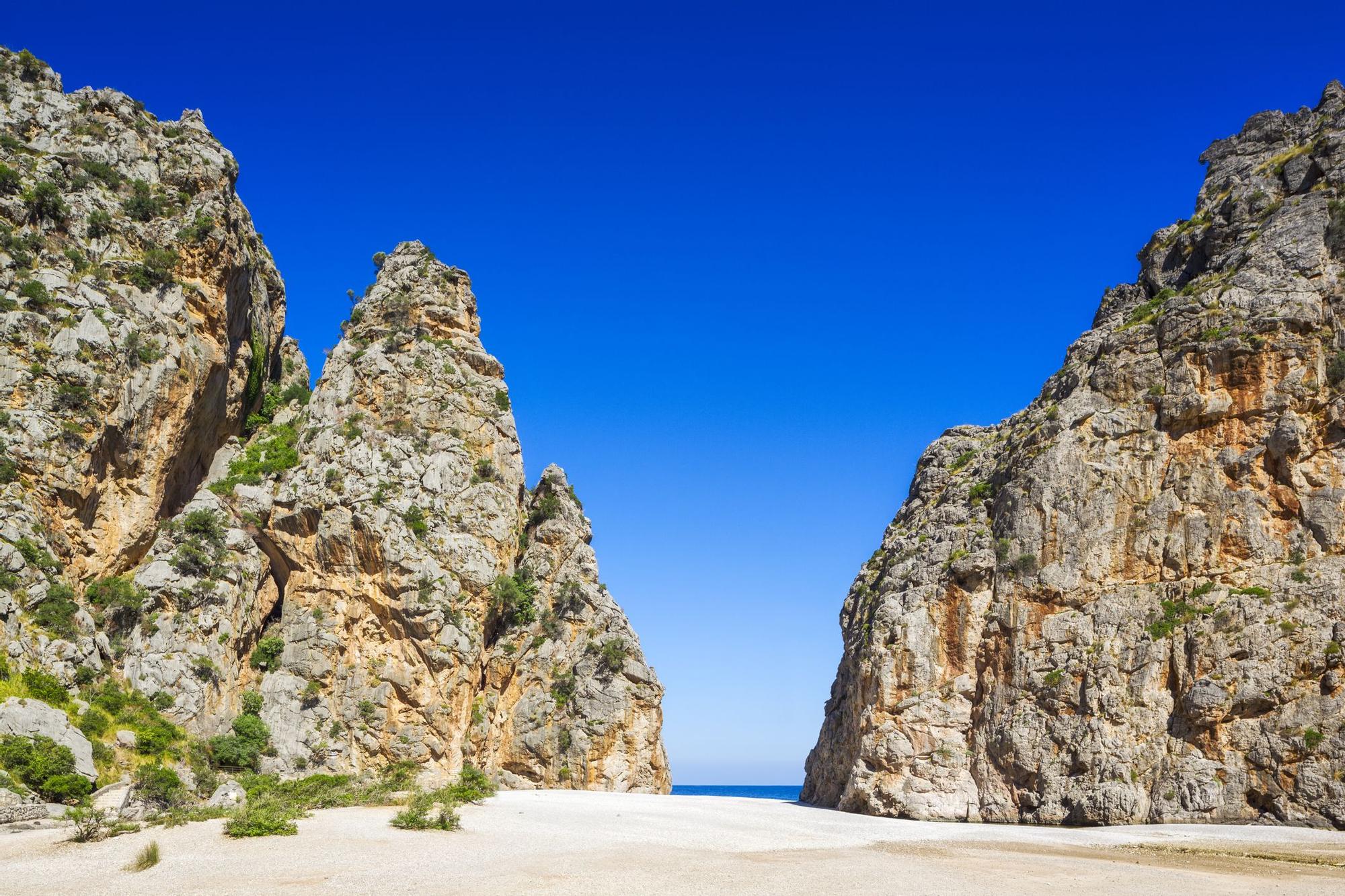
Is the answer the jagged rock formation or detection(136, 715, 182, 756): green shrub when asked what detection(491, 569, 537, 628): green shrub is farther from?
the jagged rock formation

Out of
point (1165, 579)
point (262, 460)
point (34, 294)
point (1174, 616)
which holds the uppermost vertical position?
point (34, 294)

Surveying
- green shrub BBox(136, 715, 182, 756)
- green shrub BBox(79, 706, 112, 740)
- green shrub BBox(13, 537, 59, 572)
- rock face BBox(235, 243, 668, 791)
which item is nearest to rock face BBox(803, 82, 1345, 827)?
rock face BBox(235, 243, 668, 791)

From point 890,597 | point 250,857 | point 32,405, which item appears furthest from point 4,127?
point 890,597

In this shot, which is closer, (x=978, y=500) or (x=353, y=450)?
(x=978, y=500)

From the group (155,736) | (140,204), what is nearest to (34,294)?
(140,204)

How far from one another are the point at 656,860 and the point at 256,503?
38.9m

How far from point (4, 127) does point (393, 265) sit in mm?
22201

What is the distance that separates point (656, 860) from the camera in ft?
65.6

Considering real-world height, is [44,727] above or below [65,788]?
above

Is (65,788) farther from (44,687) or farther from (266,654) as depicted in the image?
(266,654)

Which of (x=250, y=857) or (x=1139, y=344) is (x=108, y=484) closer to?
(x=250, y=857)

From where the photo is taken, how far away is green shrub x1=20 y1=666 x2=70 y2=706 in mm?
33438

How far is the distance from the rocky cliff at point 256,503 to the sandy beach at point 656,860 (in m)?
20.1

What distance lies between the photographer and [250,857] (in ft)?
59.5
